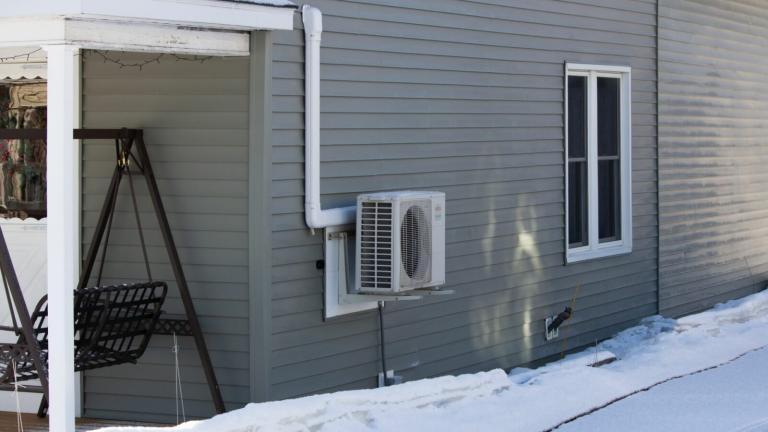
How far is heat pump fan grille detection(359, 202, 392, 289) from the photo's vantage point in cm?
721

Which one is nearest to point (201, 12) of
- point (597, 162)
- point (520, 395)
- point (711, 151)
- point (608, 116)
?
point (520, 395)

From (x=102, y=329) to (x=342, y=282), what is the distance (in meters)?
1.53

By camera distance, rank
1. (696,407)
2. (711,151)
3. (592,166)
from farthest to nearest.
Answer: (711,151) → (592,166) → (696,407)

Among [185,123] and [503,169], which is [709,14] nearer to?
[503,169]

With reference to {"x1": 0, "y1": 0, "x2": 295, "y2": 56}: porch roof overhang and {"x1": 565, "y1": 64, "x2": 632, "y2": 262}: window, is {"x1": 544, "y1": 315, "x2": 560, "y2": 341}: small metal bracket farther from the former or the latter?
{"x1": 0, "y1": 0, "x2": 295, "y2": 56}: porch roof overhang

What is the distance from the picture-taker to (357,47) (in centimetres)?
755

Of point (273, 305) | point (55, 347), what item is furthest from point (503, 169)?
point (55, 347)

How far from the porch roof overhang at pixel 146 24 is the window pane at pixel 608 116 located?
177 inches

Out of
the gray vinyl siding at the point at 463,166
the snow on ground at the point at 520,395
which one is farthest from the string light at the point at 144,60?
the snow on ground at the point at 520,395

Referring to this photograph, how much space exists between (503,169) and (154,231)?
2.93 metres

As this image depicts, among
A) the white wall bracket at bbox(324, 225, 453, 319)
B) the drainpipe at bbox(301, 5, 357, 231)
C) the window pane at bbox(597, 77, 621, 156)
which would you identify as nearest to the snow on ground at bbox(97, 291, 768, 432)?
the white wall bracket at bbox(324, 225, 453, 319)

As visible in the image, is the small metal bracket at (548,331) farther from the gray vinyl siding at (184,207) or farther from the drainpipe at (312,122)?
the gray vinyl siding at (184,207)

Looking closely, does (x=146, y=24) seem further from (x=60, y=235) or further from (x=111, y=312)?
(x=111, y=312)

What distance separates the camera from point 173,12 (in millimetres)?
6070
